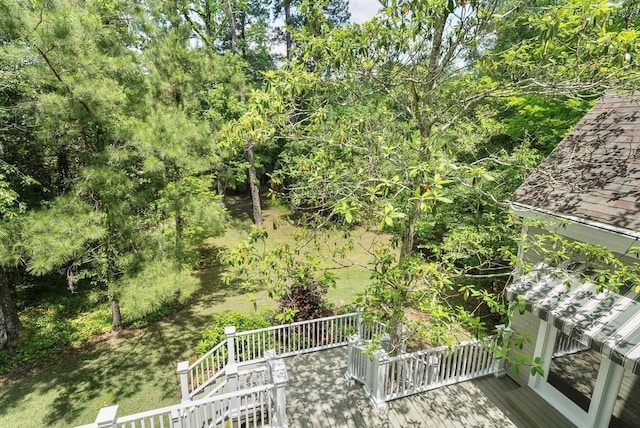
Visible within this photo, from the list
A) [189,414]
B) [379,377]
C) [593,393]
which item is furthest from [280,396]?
[593,393]

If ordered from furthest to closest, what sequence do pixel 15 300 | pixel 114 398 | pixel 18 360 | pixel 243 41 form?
pixel 243 41, pixel 15 300, pixel 18 360, pixel 114 398

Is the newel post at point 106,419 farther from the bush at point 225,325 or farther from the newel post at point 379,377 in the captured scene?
the newel post at point 379,377

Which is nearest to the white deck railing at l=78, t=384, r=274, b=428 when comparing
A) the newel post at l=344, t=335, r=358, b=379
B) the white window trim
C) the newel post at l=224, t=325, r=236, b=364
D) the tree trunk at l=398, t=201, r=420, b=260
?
the newel post at l=224, t=325, r=236, b=364

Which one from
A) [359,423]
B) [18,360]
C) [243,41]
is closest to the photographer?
[359,423]

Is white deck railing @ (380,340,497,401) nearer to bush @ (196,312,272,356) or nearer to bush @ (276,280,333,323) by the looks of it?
bush @ (276,280,333,323)

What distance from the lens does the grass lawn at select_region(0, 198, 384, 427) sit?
7.59m

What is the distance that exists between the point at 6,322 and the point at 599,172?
15028 mm

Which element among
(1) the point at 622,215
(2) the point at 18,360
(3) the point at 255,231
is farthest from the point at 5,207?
(1) the point at 622,215

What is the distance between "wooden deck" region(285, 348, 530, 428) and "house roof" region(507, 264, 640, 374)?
2531mm

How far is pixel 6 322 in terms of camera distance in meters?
9.59

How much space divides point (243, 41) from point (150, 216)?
15.2 m

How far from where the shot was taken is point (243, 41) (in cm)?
2044

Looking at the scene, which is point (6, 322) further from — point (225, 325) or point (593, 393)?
point (593, 393)

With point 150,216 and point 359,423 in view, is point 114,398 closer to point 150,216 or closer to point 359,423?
point 150,216
